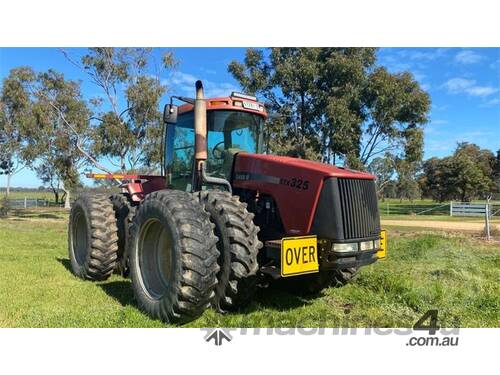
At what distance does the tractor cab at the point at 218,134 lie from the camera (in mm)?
6145

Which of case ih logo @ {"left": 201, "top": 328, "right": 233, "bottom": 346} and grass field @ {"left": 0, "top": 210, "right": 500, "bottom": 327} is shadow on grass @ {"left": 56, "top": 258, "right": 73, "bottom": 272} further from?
case ih logo @ {"left": 201, "top": 328, "right": 233, "bottom": 346}

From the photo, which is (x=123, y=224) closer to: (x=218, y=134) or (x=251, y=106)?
(x=218, y=134)

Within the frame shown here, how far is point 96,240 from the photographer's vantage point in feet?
23.5

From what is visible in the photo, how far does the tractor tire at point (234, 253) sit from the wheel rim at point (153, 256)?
80 cm

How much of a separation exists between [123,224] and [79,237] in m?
1.23

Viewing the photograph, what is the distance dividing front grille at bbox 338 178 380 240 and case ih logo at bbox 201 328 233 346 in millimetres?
1657

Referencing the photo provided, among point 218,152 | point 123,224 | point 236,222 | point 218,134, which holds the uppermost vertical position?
point 218,134

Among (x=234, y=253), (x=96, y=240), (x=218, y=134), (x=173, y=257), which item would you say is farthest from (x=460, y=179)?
(x=173, y=257)

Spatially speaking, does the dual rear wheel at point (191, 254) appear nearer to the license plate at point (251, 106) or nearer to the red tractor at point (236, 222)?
the red tractor at point (236, 222)

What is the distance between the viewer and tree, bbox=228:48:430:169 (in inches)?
790

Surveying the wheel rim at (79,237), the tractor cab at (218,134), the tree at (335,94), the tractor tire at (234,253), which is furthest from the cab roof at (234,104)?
the tree at (335,94)

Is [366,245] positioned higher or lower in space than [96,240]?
higher

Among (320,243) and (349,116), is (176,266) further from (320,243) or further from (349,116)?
(349,116)

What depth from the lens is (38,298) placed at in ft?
19.3
